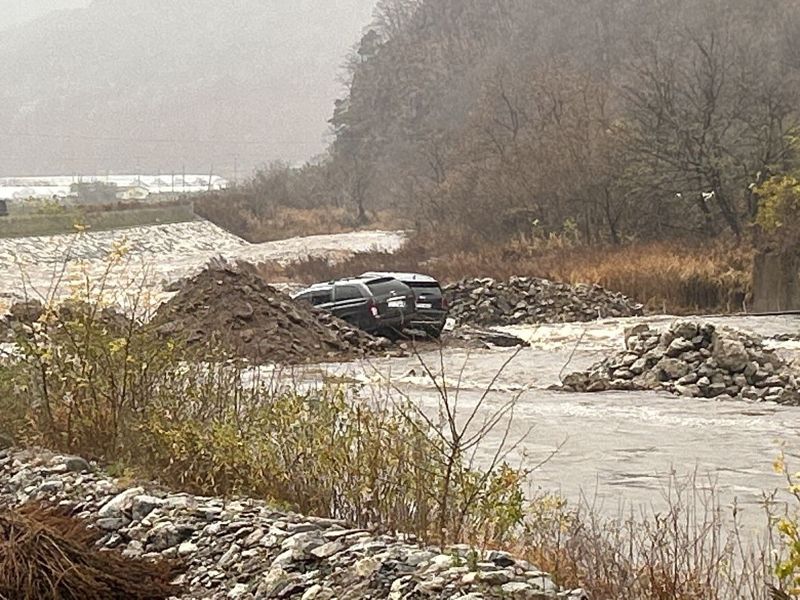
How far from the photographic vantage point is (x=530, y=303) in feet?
120

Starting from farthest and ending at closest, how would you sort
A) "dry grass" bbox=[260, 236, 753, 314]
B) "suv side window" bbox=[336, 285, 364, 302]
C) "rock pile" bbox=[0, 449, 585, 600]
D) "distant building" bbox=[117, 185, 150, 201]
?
1. "distant building" bbox=[117, 185, 150, 201]
2. "dry grass" bbox=[260, 236, 753, 314]
3. "suv side window" bbox=[336, 285, 364, 302]
4. "rock pile" bbox=[0, 449, 585, 600]

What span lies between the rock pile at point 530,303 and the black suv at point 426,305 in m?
7.03

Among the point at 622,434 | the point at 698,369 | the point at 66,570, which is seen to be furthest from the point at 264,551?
the point at 698,369

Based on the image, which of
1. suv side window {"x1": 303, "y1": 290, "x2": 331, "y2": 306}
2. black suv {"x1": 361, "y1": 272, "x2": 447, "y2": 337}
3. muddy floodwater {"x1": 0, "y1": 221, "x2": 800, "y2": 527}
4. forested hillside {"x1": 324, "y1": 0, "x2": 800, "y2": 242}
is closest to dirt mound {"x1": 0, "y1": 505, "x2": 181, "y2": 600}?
muddy floodwater {"x1": 0, "y1": 221, "x2": 800, "y2": 527}

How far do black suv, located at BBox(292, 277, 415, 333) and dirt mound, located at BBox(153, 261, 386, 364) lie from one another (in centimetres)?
94

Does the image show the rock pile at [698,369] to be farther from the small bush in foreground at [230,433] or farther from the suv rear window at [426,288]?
the small bush in foreground at [230,433]

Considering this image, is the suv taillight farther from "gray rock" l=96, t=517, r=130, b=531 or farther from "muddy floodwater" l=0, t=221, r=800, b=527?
"gray rock" l=96, t=517, r=130, b=531

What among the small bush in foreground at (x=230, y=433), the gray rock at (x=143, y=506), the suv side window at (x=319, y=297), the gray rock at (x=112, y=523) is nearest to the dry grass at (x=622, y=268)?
the suv side window at (x=319, y=297)

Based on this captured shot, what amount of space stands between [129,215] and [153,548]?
7000 cm

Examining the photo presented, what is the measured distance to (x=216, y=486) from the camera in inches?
316

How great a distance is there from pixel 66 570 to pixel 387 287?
21196 millimetres

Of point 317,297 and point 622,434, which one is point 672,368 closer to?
point 622,434

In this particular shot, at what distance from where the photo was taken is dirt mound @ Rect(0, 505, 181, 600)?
21.8 ft

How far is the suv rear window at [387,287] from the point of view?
2766cm
